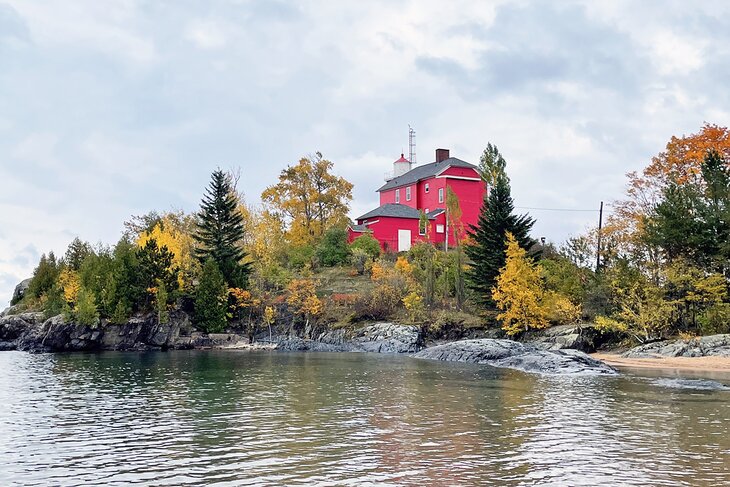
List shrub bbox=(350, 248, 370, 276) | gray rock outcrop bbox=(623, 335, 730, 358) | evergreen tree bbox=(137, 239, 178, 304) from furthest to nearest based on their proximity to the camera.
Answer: shrub bbox=(350, 248, 370, 276)
evergreen tree bbox=(137, 239, 178, 304)
gray rock outcrop bbox=(623, 335, 730, 358)

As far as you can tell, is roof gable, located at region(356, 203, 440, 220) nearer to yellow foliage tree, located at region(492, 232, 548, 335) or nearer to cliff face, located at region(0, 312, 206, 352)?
yellow foliage tree, located at region(492, 232, 548, 335)

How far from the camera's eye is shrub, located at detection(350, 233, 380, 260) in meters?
65.8

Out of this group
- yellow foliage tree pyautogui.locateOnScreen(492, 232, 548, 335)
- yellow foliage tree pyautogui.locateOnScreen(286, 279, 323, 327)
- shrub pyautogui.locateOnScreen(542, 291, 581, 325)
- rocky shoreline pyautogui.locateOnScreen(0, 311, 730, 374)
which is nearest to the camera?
rocky shoreline pyautogui.locateOnScreen(0, 311, 730, 374)

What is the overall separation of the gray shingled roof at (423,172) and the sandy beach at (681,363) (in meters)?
37.6

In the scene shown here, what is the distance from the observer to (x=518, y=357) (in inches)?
1396

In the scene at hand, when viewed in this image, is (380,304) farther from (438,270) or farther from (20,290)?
(20,290)

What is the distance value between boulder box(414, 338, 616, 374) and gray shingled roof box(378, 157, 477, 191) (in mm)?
33558

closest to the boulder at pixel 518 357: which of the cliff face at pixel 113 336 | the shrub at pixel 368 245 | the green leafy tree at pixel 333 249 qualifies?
the cliff face at pixel 113 336

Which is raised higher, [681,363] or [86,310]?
[86,310]

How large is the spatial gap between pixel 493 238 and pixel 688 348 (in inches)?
642

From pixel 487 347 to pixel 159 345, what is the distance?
1132 inches

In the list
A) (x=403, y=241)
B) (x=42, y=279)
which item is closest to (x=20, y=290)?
(x=42, y=279)

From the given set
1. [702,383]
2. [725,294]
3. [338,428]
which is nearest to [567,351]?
[702,383]

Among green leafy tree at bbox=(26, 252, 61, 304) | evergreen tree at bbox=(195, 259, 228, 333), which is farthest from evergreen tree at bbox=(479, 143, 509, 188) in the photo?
green leafy tree at bbox=(26, 252, 61, 304)
